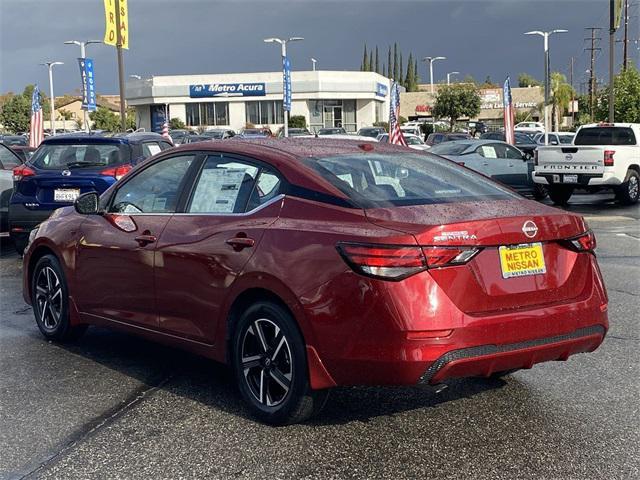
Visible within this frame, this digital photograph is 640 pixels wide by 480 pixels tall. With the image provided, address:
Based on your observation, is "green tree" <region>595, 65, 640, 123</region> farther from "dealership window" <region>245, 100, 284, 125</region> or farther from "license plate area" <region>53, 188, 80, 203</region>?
"license plate area" <region>53, 188, 80, 203</region>

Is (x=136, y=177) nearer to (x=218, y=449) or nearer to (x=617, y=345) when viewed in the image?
(x=218, y=449)

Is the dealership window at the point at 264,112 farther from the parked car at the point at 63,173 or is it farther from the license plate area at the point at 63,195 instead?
the license plate area at the point at 63,195

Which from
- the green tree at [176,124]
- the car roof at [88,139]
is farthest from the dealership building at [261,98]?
the car roof at [88,139]

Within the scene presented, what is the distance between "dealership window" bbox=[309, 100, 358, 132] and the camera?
7544 cm

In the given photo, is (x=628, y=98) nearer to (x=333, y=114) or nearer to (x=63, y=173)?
(x=333, y=114)

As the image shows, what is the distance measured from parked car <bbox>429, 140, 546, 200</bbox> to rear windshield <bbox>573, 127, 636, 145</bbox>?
1.41m

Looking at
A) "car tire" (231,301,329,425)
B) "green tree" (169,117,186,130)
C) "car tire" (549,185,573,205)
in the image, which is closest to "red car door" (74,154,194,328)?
"car tire" (231,301,329,425)

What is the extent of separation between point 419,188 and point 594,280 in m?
1.12

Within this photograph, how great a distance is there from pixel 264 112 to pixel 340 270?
74.1 metres

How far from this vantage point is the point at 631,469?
13.3ft

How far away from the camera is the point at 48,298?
22.0ft

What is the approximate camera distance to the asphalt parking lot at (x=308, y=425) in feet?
13.5

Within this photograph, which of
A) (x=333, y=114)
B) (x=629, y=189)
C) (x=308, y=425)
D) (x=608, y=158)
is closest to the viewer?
(x=308, y=425)

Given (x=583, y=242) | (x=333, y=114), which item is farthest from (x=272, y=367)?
(x=333, y=114)
